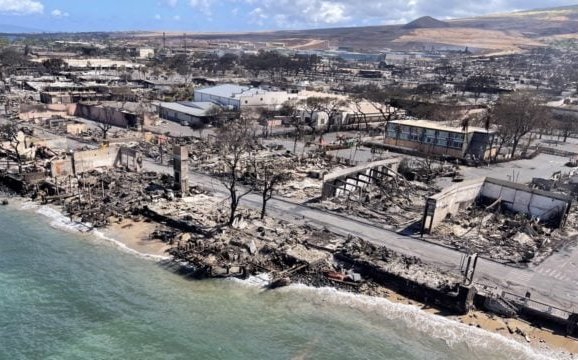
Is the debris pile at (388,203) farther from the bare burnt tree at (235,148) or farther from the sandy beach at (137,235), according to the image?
the sandy beach at (137,235)

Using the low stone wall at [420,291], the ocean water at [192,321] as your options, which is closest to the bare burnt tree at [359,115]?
the low stone wall at [420,291]

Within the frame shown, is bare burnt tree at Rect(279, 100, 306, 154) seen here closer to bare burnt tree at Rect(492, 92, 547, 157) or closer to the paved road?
bare burnt tree at Rect(492, 92, 547, 157)

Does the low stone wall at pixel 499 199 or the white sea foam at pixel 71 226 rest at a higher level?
the low stone wall at pixel 499 199

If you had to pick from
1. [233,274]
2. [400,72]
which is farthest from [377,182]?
[400,72]

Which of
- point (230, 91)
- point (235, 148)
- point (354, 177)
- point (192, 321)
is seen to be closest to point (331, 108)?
point (230, 91)

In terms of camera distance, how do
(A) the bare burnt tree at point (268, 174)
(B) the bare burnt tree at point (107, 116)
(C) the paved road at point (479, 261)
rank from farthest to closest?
(B) the bare burnt tree at point (107, 116)
(A) the bare burnt tree at point (268, 174)
(C) the paved road at point (479, 261)

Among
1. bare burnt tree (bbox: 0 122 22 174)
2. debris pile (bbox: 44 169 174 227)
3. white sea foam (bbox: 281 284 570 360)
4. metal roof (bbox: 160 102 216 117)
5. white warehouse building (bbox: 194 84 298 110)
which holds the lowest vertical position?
white sea foam (bbox: 281 284 570 360)

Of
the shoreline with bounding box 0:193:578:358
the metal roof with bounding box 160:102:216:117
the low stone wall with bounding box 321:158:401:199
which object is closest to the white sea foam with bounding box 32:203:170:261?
the shoreline with bounding box 0:193:578:358

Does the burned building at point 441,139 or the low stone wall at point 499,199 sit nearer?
the low stone wall at point 499,199
